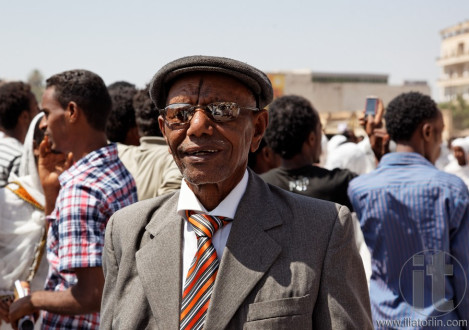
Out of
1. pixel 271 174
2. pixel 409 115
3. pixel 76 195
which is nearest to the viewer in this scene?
pixel 76 195

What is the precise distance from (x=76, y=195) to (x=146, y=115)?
1.62 meters

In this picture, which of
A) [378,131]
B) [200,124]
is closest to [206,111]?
[200,124]

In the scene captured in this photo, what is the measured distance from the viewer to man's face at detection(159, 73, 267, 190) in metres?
2.04

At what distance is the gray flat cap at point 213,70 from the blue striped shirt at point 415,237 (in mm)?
1898

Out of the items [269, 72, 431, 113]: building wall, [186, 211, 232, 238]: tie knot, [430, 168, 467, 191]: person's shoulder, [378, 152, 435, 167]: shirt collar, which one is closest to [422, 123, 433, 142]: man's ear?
[378, 152, 435, 167]: shirt collar

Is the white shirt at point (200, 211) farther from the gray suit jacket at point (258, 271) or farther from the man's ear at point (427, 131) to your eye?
the man's ear at point (427, 131)

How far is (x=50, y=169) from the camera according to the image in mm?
3586

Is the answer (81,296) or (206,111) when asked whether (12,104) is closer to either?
(81,296)

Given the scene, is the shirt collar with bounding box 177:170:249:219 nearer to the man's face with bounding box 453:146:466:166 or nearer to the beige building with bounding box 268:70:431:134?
the man's face with bounding box 453:146:466:166

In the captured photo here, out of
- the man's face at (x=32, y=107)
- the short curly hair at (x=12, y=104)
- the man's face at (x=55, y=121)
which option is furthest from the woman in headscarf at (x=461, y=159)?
the man's face at (x=55, y=121)

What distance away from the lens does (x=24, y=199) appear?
12.3 feet

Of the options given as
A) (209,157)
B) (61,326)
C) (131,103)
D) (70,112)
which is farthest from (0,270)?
(209,157)

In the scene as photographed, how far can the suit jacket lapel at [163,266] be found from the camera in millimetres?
1983

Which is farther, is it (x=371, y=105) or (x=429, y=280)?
(x=371, y=105)
